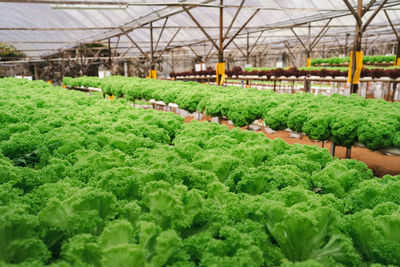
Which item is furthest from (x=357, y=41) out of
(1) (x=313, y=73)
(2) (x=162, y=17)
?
(2) (x=162, y=17)

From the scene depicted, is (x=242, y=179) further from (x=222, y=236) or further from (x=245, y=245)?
(x=245, y=245)

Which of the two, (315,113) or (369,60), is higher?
(369,60)

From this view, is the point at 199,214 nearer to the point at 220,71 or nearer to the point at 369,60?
the point at 220,71

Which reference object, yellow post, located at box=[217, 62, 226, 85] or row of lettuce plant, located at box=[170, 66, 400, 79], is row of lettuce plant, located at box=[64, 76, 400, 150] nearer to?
yellow post, located at box=[217, 62, 226, 85]

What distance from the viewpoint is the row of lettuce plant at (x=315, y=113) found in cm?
509

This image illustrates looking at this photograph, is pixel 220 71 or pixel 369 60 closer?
pixel 220 71

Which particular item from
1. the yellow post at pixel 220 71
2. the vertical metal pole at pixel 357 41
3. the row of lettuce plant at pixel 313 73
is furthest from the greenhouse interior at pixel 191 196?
the yellow post at pixel 220 71

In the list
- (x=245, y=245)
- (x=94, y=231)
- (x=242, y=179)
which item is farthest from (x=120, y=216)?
(x=242, y=179)

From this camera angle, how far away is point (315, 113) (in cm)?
593

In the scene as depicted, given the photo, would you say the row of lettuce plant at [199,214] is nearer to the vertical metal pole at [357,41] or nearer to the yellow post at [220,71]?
the vertical metal pole at [357,41]

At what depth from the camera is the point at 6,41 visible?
21.3 meters

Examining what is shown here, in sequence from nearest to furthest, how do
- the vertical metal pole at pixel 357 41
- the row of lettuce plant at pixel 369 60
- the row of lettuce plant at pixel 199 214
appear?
the row of lettuce plant at pixel 199 214, the vertical metal pole at pixel 357 41, the row of lettuce plant at pixel 369 60

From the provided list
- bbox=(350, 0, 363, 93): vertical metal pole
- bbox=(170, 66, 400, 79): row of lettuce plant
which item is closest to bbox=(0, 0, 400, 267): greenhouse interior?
bbox=(350, 0, 363, 93): vertical metal pole

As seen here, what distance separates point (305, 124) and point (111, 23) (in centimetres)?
1381
